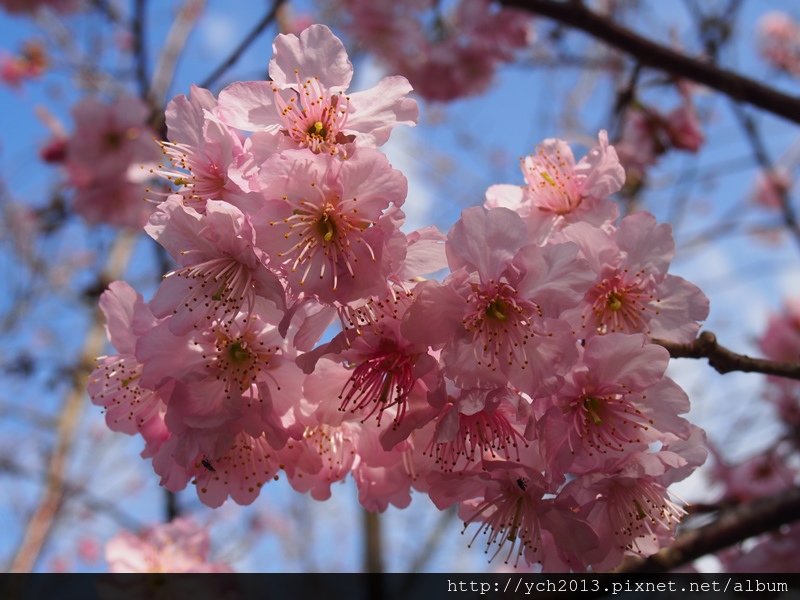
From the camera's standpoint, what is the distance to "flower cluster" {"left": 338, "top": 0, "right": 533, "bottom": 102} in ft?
13.6

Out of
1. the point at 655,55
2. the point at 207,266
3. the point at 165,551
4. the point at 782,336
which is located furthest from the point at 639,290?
the point at 782,336

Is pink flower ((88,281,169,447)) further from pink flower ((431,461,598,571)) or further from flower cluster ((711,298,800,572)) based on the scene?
flower cluster ((711,298,800,572))

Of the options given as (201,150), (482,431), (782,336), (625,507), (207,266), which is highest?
(782,336)

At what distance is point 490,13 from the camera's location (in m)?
4.14

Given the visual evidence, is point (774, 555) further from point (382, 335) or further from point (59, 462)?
point (59, 462)

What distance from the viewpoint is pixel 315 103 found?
137 centimetres

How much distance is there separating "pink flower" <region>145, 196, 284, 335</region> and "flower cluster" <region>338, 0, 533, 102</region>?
3.13m

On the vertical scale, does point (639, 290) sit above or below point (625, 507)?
above

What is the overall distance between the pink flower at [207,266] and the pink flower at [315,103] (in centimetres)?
19

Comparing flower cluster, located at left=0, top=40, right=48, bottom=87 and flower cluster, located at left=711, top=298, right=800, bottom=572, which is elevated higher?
flower cluster, located at left=0, top=40, right=48, bottom=87

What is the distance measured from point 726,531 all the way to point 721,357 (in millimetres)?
868

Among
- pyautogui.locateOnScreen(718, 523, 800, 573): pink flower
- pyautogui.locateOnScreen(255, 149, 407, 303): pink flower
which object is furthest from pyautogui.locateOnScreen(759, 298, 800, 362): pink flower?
pyautogui.locateOnScreen(255, 149, 407, 303): pink flower

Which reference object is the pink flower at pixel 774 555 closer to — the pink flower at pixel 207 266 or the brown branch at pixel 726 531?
the brown branch at pixel 726 531

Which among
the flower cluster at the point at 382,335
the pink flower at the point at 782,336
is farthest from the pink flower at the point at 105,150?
the pink flower at the point at 782,336
